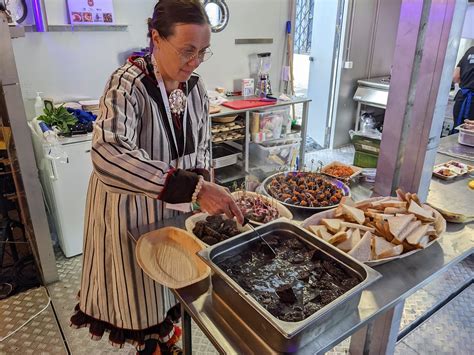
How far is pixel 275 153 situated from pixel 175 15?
8.18ft

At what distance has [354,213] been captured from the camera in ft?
4.22

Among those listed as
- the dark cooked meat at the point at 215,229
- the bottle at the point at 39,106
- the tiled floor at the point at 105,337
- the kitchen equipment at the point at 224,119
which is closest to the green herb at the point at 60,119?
the bottle at the point at 39,106

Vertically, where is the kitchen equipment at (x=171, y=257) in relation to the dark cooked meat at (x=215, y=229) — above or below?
below

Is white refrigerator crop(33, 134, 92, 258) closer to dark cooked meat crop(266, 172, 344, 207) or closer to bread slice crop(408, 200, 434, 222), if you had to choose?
dark cooked meat crop(266, 172, 344, 207)

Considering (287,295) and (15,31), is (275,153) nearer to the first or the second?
(15,31)

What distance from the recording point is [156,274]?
1110mm

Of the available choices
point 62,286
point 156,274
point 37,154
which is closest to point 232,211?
point 156,274

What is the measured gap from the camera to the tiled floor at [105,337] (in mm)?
1944

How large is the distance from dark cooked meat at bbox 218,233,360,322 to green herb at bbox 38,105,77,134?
69.4 inches

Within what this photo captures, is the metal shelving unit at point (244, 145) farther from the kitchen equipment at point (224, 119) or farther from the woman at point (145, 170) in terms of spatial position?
the woman at point (145, 170)

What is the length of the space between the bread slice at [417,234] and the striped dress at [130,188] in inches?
27.1

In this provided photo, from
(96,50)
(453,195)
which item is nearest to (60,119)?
(96,50)

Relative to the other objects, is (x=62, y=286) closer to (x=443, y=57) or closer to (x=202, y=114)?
(x=202, y=114)

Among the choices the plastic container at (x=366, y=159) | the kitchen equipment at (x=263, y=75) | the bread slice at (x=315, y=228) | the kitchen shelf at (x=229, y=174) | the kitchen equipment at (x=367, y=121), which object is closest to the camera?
the bread slice at (x=315, y=228)
